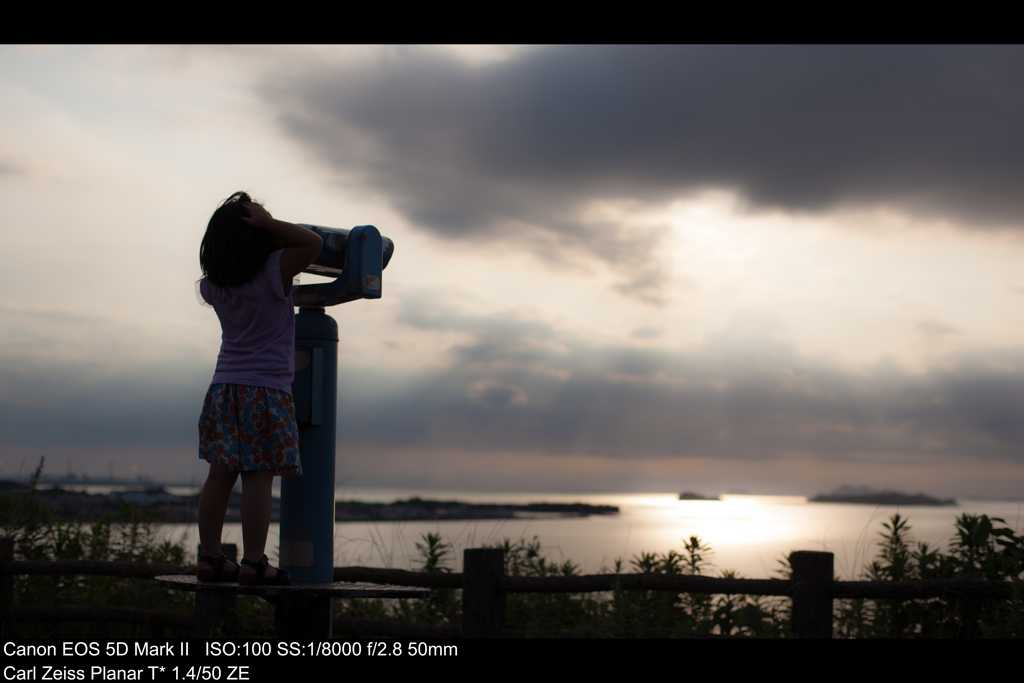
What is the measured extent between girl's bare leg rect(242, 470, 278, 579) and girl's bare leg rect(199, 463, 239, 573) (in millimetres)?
71

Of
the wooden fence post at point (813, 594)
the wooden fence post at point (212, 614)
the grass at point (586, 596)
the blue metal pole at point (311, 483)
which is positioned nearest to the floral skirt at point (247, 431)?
the blue metal pole at point (311, 483)

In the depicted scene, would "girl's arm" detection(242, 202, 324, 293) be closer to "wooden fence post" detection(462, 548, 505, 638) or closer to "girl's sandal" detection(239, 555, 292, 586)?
"girl's sandal" detection(239, 555, 292, 586)

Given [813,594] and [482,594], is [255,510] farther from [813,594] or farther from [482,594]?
[813,594]

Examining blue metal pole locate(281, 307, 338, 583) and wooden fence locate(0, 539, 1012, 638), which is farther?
wooden fence locate(0, 539, 1012, 638)

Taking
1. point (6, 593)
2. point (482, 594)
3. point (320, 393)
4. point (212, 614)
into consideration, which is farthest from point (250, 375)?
point (6, 593)

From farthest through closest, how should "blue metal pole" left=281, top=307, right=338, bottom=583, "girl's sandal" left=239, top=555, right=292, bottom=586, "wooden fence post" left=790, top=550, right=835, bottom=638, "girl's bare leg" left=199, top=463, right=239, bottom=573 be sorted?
"wooden fence post" left=790, top=550, right=835, bottom=638 < "blue metal pole" left=281, top=307, right=338, bottom=583 < "girl's bare leg" left=199, top=463, right=239, bottom=573 < "girl's sandal" left=239, top=555, right=292, bottom=586

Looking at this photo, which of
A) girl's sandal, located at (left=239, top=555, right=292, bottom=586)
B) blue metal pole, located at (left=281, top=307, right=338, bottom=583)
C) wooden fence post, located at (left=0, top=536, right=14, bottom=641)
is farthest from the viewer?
wooden fence post, located at (left=0, top=536, right=14, bottom=641)

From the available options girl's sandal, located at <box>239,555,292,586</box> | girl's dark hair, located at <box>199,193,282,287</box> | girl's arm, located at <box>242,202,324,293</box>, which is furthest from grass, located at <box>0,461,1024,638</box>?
girl's dark hair, located at <box>199,193,282,287</box>

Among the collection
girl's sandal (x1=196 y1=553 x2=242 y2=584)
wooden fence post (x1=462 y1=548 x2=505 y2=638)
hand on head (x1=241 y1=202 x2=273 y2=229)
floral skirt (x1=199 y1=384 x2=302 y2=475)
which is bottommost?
wooden fence post (x1=462 y1=548 x2=505 y2=638)

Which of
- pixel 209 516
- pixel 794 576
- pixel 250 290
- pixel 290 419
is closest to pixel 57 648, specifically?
pixel 209 516

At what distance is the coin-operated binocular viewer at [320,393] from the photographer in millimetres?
3057

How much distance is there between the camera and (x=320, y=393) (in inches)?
122

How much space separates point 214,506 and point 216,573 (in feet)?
0.80

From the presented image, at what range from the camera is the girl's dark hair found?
9.05ft
